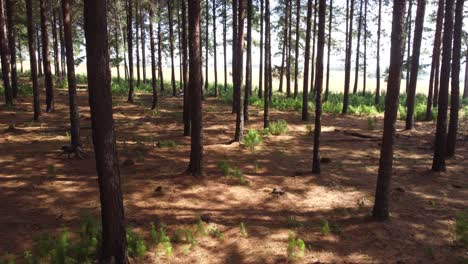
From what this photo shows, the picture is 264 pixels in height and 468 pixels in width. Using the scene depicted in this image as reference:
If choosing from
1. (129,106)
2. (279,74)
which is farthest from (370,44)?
(129,106)

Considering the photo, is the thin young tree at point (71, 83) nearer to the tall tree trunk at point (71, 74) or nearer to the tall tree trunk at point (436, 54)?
the tall tree trunk at point (71, 74)

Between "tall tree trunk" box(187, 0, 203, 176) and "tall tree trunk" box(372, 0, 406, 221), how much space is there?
4.83 metres

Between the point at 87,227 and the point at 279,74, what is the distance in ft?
93.3

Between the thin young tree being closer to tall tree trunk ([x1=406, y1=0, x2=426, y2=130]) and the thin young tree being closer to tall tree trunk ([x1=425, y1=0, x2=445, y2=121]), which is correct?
tall tree trunk ([x1=406, y1=0, x2=426, y2=130])

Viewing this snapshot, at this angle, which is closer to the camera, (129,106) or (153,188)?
(153,188)

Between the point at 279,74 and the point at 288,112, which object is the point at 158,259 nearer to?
the point at 288,112

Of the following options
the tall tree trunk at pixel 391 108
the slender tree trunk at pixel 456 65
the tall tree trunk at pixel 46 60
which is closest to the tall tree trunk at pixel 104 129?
the tall tree trunk at pixel 391 108

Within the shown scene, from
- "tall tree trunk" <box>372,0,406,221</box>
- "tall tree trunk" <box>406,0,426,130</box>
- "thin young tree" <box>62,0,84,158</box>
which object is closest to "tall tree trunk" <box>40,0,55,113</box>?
"thin young tree" <box>62,0,84,158</box>

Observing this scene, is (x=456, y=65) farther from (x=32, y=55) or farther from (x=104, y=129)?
(x=32, y=55)

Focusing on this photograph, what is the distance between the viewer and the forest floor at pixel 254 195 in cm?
674

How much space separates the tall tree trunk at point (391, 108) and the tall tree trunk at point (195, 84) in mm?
4828

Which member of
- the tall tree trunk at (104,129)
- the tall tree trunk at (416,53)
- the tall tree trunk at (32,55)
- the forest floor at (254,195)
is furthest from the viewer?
the tall tree trunk at (32,55)

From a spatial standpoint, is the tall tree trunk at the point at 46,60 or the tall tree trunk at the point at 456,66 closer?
the tall tree trunk at the point at 456,66

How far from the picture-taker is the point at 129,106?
22469mm
